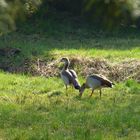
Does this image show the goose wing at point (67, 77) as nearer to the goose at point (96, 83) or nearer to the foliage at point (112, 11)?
the goose at point (96, 83)

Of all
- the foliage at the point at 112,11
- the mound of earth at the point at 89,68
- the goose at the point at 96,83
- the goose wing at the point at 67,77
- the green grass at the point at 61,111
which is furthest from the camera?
the mound of earth at the point at 89,68

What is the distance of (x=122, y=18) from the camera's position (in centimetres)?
210

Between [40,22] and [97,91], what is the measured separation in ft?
34.1

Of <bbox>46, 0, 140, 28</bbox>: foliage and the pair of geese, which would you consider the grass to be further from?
<bbox>46, 0, 140, 28</bbox>: foliage

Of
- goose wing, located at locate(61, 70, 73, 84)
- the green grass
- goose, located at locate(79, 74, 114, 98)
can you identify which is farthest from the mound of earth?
goose, located at locate(79, 74, 114, 98)

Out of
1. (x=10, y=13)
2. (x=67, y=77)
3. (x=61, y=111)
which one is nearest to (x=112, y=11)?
(x=10, y=13)

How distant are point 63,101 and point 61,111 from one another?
1.25 m

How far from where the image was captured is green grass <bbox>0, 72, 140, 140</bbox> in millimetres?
9414

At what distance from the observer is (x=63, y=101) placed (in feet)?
40.8

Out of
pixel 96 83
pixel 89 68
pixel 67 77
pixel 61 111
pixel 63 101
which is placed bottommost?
pixel 61 111

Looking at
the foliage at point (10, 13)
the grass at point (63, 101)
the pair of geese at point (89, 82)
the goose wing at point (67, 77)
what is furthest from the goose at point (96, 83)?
the foliage at point (10, 13)

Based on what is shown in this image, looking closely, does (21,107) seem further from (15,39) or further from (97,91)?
(15,39)

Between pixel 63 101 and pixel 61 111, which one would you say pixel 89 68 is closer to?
pixel 63 101

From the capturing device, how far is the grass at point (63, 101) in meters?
9.53
